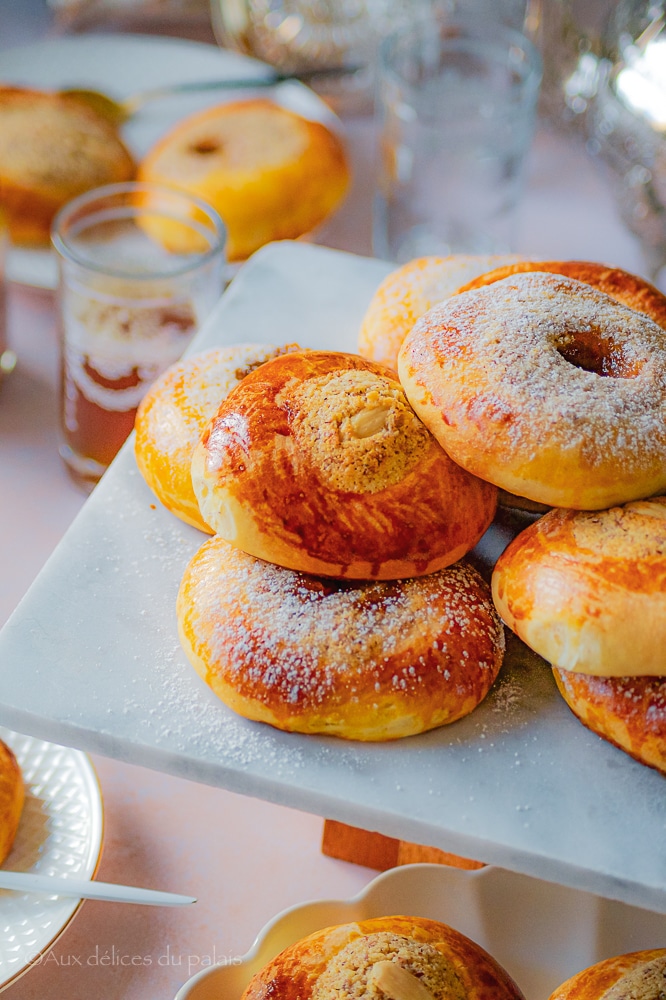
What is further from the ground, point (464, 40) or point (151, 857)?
point (464, 40)

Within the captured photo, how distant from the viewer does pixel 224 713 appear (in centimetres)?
52

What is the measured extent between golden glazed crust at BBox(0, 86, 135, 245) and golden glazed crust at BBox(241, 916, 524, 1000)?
0.79m

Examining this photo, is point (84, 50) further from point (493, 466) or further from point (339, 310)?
point (493, 466)

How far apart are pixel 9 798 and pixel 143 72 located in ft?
3.22

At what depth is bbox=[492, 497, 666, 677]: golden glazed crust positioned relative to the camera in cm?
46

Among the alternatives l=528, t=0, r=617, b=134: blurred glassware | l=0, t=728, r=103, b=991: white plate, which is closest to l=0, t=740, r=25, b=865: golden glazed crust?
l=0, t=728, r=103, b=991: white plate

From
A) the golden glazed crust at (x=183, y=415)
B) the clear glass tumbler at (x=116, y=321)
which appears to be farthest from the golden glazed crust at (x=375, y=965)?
the clear glass tumbler at (x=116, y=321)

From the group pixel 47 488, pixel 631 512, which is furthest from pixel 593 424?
pixel 47 488

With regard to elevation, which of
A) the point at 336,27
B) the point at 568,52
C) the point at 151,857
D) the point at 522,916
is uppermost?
the point at 568,52

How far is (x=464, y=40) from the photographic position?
48.1 inches

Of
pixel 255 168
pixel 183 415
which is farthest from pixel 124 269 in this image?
pixel 183 415

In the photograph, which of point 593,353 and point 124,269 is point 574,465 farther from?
point 124,269

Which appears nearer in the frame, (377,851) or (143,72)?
(377,851)

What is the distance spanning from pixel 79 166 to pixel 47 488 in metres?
0.37
